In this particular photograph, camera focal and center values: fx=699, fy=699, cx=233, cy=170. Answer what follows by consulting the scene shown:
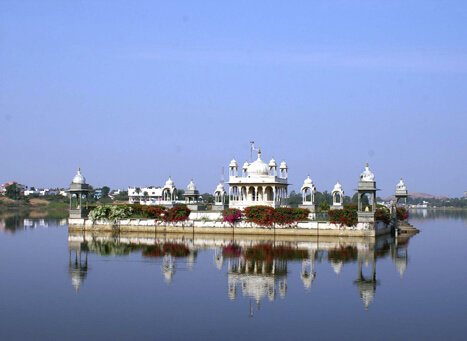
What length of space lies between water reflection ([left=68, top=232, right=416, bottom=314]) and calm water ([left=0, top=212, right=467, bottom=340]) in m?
0.05

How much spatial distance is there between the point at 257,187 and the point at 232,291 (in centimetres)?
2690

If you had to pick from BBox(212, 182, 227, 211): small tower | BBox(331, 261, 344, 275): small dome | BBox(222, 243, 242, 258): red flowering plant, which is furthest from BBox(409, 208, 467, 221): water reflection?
BBox(331, 261, 344, 275): small dome

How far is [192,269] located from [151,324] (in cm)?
981

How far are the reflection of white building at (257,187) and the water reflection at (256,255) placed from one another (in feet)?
27.6

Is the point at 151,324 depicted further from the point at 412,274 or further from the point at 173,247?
the point at 173,247

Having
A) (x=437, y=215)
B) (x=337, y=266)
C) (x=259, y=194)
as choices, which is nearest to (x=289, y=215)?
(x=259, y=194)

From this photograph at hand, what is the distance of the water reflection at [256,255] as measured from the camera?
2436cm

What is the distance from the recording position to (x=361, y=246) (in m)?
36.6

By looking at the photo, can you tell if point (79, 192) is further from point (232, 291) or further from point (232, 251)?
point (232, 291)

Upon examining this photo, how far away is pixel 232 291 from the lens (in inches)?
906

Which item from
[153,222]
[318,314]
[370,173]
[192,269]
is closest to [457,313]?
[318,314]

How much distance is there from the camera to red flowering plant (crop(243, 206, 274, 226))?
4169 centimetres

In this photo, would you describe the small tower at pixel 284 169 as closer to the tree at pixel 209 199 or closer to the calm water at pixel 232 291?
the calm water at pixel 232 291

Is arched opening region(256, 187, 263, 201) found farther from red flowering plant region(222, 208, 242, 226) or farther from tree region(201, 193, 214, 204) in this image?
tree region(201, 193, 214, 204)
